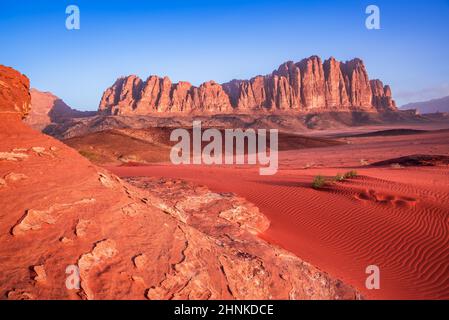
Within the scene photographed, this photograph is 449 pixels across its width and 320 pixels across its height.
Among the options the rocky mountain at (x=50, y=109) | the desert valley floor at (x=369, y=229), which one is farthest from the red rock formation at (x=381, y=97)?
the desert valley floor at (x=369, y=229)

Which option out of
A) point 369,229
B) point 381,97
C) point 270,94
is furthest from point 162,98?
point 369,229

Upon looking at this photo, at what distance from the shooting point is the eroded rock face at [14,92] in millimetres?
5722

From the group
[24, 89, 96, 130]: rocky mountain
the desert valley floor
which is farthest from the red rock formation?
the desert valley floor

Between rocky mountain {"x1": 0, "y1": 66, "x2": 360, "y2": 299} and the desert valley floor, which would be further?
the desert valley floor

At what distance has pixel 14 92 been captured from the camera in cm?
604

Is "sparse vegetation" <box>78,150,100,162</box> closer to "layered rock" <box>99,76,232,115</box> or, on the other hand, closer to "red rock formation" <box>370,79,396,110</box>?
"layered rock" <box>99,76,232,115</box>

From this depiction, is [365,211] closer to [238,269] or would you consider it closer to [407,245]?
[407,245]

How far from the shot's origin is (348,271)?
646 cm

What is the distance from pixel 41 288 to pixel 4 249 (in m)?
0.77

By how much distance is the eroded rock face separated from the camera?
225 inches

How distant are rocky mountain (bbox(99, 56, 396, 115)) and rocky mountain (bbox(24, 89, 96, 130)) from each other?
48.9 ft

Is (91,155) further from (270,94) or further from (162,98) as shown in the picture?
(270,94)

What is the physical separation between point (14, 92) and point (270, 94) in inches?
5492

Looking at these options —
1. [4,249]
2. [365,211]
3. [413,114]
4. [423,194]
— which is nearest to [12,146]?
[4,249]
